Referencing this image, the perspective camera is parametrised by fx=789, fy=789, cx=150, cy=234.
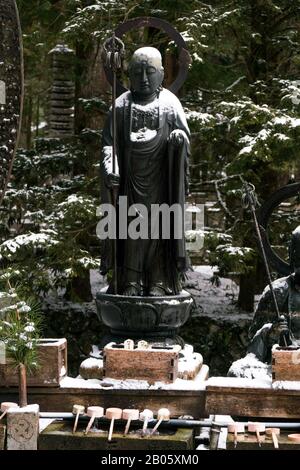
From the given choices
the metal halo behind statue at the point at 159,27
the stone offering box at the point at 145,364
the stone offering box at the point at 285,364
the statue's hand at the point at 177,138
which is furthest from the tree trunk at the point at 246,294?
the stone offering box at the point at 285,364

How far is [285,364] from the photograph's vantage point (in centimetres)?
546

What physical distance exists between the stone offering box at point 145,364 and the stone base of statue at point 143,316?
699 mm

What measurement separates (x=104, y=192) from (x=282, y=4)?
20.2 feet

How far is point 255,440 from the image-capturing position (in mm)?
4871

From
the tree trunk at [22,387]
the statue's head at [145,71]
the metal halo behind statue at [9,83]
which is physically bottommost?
the tree trunk at [22,387]

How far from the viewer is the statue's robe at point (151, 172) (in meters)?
6.52

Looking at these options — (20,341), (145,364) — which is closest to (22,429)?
(20,341)

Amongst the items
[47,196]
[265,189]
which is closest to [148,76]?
[47,196]

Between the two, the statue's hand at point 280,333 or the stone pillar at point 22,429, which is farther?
the statue's hand at point 280,333

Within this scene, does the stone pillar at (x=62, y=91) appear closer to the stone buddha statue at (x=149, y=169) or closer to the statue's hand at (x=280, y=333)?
the stone buddha statue at (x=149, y=169)

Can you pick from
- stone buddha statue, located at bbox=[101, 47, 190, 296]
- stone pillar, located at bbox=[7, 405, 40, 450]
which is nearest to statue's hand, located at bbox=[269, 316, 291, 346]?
stone buddha statue, located at bbox=[101, 47, 190, 296]

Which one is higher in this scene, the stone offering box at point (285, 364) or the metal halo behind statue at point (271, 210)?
the metal halo behind statue at point (271, 210)

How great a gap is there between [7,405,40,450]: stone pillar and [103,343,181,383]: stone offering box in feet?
2.70

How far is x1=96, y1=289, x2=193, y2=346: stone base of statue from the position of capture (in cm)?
646
